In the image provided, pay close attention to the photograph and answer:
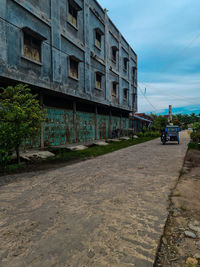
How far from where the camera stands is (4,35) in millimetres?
7270

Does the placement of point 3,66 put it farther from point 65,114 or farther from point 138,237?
point 138,237

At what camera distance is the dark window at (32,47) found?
27.6ft

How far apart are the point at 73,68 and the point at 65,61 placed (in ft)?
3.29

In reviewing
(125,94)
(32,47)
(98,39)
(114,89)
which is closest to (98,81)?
(98,39)

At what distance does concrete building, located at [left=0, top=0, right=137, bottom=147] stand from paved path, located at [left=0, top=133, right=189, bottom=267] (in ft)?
19.5

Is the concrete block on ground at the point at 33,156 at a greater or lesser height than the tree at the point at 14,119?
lesser

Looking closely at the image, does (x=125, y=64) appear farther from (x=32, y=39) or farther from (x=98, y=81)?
(x=32, y=39)

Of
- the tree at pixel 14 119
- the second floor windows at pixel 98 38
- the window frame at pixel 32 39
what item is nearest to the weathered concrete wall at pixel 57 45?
the window frame at pixel 32 39

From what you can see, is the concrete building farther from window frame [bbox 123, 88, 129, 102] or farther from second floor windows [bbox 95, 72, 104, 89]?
window frame [bbox 123, 88, 129, 102]

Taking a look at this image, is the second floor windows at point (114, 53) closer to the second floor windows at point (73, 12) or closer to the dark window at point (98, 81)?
the dark window at point (98, 81)

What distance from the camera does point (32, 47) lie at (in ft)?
28.7

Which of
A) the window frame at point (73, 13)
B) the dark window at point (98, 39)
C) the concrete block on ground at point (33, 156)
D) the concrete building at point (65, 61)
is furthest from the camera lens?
the dark window at point (98, 39)

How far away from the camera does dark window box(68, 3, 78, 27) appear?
1156cm

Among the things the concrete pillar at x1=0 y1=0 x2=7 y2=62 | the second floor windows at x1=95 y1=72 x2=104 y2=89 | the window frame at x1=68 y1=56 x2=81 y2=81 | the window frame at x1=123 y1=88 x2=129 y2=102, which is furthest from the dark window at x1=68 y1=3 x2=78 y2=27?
the window frame at x1=123 y1=88 x2=129 y2=102
